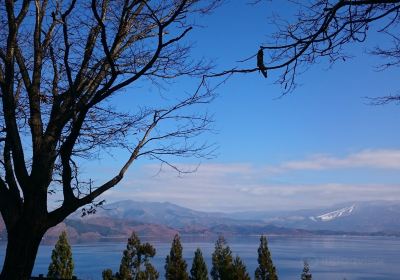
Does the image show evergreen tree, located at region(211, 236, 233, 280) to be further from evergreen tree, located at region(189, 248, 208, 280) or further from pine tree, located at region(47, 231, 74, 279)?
pine tree, located at region(47, 231, 74, 279)

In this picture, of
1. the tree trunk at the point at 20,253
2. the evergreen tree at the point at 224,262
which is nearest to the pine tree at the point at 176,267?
the evergreen tree at the point at 224,262

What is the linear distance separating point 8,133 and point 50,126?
0.41m

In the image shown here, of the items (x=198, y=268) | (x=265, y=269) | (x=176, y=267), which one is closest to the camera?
(x=176, y=267)

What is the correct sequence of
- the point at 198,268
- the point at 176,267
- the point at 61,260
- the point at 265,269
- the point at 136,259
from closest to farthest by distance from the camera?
the point at 61,260 < the point at 136,259 < the point at 176,267 < the point at 198,268 < the point at 265,269

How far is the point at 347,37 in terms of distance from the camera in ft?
11.4

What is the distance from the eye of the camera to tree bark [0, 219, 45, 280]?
13.7ft

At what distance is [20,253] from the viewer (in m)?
4.20

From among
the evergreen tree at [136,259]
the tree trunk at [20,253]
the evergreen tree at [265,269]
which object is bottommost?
the evergreen tree at [265,269]

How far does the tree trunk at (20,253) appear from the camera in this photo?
4.17 meters

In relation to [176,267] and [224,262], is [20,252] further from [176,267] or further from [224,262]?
[224,262]

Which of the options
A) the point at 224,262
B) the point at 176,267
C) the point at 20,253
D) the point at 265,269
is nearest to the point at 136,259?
the point at 176,267

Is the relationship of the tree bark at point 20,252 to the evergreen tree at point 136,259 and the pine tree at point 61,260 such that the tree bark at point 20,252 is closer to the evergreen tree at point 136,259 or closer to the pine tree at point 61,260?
the pine tree at point 61,260

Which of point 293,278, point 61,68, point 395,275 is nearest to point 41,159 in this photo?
point 61,68

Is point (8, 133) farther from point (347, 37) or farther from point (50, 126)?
point (347, 37)
